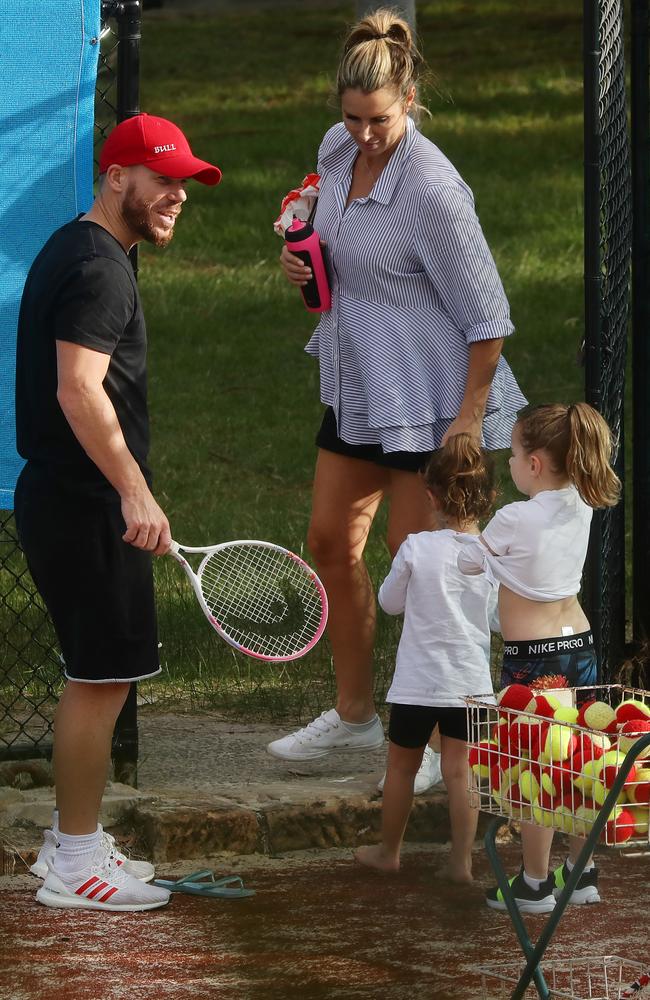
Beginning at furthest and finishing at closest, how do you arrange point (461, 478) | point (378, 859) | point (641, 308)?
point (641, 308) < point (378, 859) < point (461, 478)

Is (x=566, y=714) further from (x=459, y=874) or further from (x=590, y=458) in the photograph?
(x=459, y=874)

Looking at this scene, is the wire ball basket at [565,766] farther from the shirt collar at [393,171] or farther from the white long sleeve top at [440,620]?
the shirt collar at [393,171]

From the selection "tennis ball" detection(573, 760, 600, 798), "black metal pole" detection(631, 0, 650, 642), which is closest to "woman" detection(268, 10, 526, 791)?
"black metal pole" detection(631, 0, 650, 642)

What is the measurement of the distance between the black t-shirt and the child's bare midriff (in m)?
1.04

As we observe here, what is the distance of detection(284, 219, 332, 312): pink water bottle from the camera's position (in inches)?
196

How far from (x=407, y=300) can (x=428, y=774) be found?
1474mm

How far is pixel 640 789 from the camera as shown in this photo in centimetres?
354

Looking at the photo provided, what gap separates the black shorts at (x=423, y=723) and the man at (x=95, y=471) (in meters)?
0.70

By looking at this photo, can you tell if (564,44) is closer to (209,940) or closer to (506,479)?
(506,479)

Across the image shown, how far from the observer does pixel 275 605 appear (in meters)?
5.41

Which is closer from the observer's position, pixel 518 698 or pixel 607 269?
pixel 518 698

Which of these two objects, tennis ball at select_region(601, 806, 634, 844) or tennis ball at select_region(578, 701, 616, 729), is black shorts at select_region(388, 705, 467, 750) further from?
tennis ball at select_region(601, 806, 634, 844)

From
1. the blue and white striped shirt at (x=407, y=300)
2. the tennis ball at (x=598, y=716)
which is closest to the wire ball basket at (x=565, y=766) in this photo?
the tennis ball at (x=598, y=716)

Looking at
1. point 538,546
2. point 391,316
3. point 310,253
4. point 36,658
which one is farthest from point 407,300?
point 36,658
